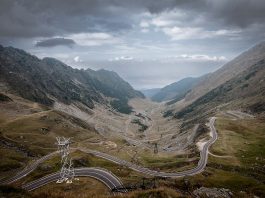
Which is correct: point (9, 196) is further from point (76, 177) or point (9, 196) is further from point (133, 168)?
point (133, 168)

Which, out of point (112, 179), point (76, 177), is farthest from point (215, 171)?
point (76, 177)

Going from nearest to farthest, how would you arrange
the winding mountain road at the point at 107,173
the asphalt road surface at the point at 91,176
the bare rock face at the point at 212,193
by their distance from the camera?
the bare rock face at the point at 212,193 < the asphalt road surface at the point at 91,176 < the winding mountain road at the point at 107,173

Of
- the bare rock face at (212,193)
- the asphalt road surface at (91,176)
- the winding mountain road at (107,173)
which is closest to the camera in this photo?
the bare rock face at (212,193)

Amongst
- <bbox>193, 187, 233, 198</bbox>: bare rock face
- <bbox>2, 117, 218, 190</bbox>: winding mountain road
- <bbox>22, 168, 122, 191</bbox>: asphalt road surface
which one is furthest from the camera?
<bbox>2, 117, 218, 190</bbox>: winding mountain road

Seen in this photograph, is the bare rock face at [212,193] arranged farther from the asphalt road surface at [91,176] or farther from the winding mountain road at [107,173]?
the winding mountain road at [107,173]

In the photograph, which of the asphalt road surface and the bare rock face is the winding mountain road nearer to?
the asphalt road surface

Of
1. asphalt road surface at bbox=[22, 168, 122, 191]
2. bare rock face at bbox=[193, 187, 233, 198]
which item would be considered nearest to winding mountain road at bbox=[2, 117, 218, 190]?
asphalt road surface at bbox=[22, 168, 122, 191]

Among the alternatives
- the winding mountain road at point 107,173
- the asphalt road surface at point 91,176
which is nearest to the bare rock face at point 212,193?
the asphalt road surface at point 91,176

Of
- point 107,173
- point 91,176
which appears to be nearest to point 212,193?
point 107,173

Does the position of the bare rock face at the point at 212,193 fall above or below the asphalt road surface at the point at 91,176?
below

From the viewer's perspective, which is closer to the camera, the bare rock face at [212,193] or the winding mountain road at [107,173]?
the bare rock face at [212,193]

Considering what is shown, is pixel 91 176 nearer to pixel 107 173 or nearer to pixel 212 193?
pixel 107 173
